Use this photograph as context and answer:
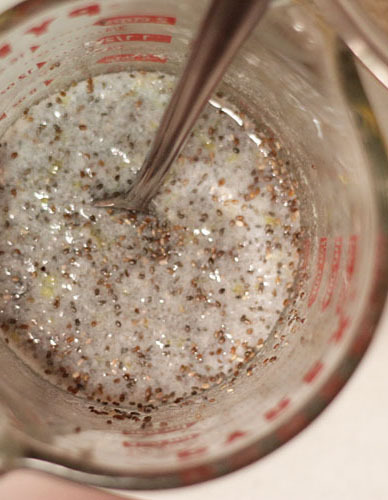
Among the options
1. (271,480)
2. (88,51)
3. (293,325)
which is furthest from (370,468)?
(88,51)

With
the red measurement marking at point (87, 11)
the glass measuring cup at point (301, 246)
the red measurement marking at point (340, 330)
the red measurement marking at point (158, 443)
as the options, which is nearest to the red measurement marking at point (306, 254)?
the glass measuring cup at point (301, 246)

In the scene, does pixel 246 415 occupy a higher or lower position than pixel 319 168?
lower

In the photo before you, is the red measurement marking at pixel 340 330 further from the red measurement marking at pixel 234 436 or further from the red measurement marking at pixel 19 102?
the red measurement marking at pixel 19 102

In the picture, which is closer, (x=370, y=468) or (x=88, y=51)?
(x=88, y=51)


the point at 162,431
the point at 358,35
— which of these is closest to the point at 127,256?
the point at 162,431

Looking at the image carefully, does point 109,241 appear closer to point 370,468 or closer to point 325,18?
point 325,18

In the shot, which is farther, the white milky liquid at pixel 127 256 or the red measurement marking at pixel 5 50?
the white milky liquid at pixel 127 256

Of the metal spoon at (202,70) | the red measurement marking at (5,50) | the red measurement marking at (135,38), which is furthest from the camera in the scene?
the red measurement marking at (135,38)

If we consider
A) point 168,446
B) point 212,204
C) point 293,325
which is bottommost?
point 168,446
